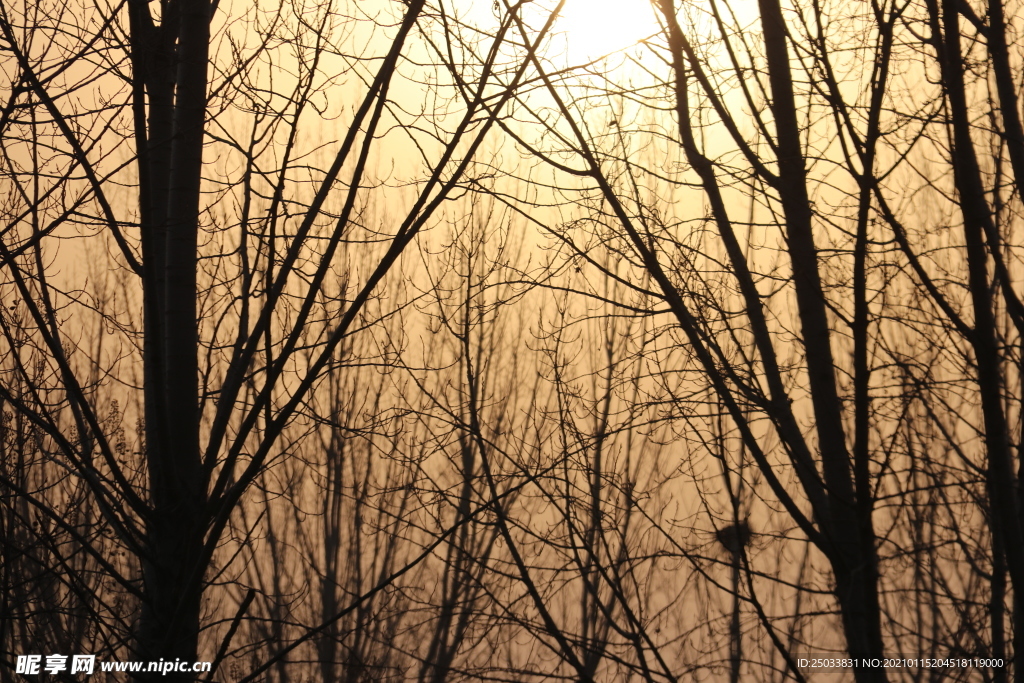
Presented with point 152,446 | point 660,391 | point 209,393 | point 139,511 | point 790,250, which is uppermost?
point 790,250

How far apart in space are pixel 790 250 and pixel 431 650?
503 centimetres

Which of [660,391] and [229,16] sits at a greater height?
[229,16]

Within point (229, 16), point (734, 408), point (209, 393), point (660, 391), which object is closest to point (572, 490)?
point (660, 391)

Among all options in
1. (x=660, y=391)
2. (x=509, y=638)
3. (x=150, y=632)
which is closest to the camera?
(x=150, y=632)

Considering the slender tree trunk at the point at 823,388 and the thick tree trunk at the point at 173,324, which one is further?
the slender tree trunk at the point at 823,388

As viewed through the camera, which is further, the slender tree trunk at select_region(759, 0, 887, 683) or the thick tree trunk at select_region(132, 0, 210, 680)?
the slender tree trunk at select_region(759, 0, 887, 683)

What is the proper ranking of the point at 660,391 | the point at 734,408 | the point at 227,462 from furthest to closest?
the point at 660,391 → the point at 734,408 → the point at 227,462

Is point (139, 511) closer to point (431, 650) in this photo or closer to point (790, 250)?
point (790, 250)

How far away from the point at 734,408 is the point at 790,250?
1.67 feet

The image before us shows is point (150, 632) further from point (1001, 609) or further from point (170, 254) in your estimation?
point (1001, 609)

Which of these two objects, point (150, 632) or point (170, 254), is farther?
point (170, 254)

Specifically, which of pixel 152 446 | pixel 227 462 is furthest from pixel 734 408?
pixel 152 446

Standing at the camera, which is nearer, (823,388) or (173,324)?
(173,324)

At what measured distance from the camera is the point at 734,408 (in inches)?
86.4
